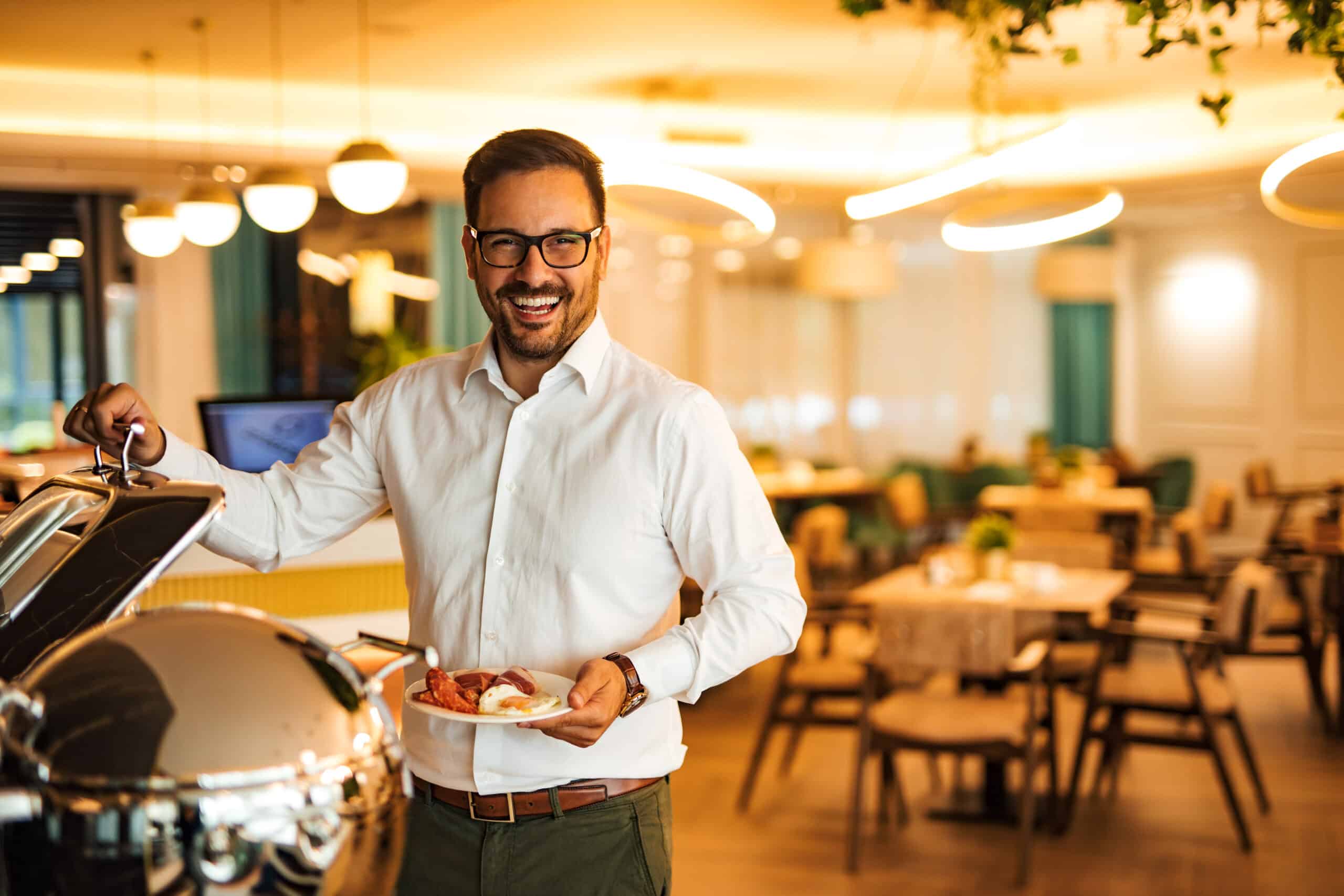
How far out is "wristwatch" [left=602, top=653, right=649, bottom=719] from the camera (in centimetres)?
146

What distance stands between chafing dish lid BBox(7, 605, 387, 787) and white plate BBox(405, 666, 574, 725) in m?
0.21

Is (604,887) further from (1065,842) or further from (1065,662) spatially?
(1065,662)

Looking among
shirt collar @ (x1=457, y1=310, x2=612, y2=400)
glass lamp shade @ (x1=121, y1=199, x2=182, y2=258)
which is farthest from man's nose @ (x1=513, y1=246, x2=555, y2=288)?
glass lamp shade @ (x1=121, y1=199, x2=182, y2=258)

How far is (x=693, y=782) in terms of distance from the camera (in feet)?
17.2

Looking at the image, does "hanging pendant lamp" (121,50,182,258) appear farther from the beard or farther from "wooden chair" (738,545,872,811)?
the beard

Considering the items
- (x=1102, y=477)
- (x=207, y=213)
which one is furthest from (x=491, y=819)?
(x=1102, y=477)

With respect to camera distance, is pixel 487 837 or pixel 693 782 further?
pixel 693 782

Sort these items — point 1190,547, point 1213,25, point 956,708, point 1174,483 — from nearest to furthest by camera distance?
1. point 1213,25
2. point 956,708
3. point 1190,547
4. point 1174,483

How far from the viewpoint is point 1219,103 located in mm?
2295

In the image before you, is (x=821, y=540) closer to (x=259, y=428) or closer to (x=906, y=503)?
(x=906, y=503)

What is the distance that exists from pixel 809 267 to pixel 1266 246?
4552mm

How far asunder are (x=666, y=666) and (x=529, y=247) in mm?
530

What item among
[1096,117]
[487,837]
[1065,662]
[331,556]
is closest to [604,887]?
[487,837]

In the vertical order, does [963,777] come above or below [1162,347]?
below
